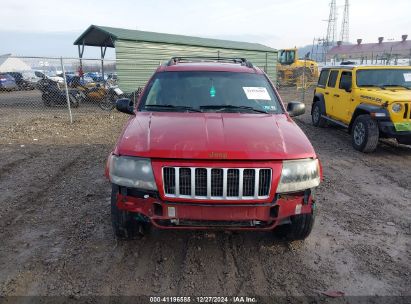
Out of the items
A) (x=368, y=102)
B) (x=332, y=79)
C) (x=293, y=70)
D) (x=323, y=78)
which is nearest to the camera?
(x=368, y=102)

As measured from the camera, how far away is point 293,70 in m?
26.0

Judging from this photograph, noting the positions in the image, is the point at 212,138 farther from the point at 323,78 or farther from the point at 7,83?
the point at 7,83

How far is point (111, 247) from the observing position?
3406mm

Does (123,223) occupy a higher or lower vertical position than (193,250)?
higher

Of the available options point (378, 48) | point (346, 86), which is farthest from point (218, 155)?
point (378, 48)

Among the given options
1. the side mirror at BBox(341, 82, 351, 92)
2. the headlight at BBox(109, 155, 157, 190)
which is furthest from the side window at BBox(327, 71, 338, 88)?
the headlight at BBox(109, 155, 157, 190)

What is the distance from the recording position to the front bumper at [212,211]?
9.32ft

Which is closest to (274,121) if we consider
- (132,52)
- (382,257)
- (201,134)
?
(201,134)

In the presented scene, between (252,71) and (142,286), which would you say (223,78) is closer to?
(252,71)

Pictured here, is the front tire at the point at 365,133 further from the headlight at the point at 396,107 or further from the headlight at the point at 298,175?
the headlight at the point at 298,175

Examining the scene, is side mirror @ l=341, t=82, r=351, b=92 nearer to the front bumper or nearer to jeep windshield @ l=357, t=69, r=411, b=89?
jeep windshield @ l=357, t=69, r=411, b=89

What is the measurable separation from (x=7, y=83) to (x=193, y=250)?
983 inches

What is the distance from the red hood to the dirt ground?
3.50ft

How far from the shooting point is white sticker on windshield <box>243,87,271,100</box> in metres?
4.10
